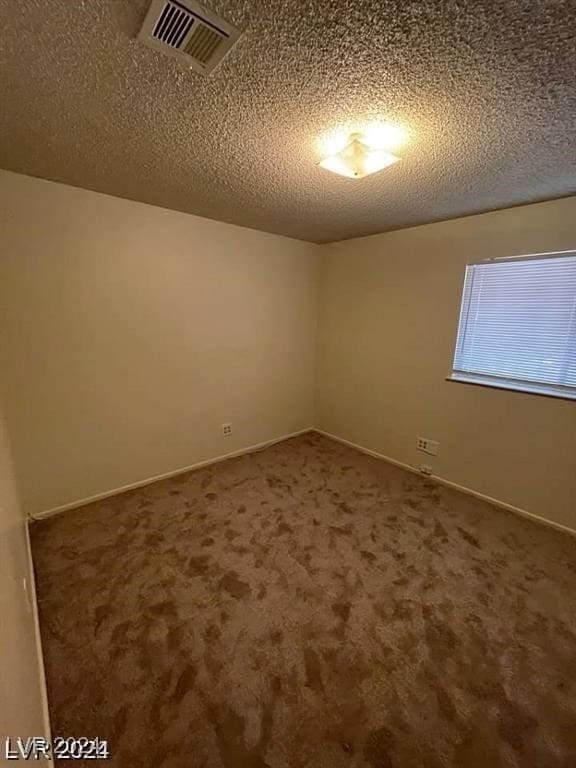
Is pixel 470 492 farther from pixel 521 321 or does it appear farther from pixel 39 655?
pixel 39 655

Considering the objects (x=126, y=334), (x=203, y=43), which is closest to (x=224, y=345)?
(x=126, y=334)

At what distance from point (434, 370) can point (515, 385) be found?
0.61m

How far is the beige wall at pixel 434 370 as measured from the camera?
7.36 ft

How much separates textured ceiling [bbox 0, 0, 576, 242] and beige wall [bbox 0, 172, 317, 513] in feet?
1.10

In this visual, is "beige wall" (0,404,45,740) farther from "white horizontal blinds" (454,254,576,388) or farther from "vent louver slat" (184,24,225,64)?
"white horizontal blinds" (454,254,576,388)

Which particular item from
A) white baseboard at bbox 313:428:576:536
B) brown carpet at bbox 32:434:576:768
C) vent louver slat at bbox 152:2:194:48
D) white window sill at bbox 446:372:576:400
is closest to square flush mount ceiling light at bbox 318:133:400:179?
vent louver slat at bbox 152:2:194:48

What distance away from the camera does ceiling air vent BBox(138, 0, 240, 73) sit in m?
0.82

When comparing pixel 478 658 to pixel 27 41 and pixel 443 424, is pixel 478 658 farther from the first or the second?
pixel 27 41

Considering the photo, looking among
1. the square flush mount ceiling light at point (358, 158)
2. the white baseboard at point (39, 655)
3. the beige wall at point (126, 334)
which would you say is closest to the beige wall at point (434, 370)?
the beige wall at point (126, 334)

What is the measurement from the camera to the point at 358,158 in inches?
58.1

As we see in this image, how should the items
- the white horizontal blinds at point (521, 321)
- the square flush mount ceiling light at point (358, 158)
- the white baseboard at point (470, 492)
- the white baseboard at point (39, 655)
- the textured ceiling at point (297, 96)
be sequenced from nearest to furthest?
the textured ceiling at point (297, 96), the white baseboard at point (39, 655), the square flush mount ceiling light at point (358, 158), the white horizontal blinds at point (521, 321), the white baseboard at point (470, 492)

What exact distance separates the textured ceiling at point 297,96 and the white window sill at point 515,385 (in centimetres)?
129

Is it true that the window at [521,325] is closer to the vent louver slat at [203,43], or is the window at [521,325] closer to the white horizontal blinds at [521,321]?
the white horizontal blinds at [521,321]

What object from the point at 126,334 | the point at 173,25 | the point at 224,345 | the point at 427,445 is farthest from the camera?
the point at 224,345
